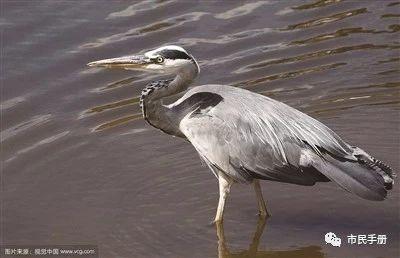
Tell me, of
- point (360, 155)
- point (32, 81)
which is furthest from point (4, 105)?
point (360, 155)

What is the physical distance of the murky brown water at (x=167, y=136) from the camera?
8.02 m

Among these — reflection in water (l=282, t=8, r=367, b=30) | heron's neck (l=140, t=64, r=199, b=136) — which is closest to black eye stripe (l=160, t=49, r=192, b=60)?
heron's neck (l=140, t=64, r=199, b=136)

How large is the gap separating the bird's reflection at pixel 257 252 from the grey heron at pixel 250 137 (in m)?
0.17

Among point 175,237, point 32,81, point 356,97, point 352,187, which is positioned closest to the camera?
point 352,187

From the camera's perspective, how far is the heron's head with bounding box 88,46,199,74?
7.94 metres

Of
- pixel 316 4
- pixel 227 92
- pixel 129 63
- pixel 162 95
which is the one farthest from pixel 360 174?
pixel 316 4

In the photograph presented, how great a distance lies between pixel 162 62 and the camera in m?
8.00

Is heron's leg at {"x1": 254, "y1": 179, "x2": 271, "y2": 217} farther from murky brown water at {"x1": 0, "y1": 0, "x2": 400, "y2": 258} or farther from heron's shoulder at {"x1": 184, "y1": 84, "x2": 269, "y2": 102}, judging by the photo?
heron's shoulder at {"x1": 184, "y1": 84, "x2": 269, "y2": 102}

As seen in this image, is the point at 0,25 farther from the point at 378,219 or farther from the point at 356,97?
the point at 378,219

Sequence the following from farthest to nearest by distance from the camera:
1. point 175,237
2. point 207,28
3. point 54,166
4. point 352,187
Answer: point 207,28
point 54,166
point 175,237
point 352,187

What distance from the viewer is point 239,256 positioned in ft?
25.7

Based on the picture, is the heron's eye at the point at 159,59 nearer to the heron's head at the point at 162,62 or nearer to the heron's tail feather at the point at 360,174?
the heron's head at the point at 162,62

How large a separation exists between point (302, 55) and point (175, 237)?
12.2ft

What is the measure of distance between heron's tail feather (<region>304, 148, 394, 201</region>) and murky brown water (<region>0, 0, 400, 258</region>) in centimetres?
51
